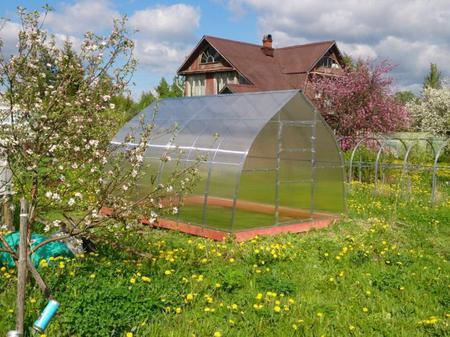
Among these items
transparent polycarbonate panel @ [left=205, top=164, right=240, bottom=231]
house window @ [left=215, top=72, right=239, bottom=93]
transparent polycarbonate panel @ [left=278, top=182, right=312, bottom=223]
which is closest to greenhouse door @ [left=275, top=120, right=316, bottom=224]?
transparent polycarbonate panel @ [left=278, top=182, right=312, bottom=223]

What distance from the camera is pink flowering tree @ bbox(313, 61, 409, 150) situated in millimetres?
26188

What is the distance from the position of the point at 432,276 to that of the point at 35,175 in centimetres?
544

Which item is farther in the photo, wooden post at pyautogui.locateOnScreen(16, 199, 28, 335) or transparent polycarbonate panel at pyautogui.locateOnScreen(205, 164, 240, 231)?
transparent polycarbonate panel at pyautogui.locateOnScreen(205, 164, 240, 231)

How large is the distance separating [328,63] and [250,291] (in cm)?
3263

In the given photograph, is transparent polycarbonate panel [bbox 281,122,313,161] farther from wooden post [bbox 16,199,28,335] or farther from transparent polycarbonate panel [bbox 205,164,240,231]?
wooden post [bbox 16,199,28,335]

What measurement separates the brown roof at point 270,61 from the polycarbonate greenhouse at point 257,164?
19781 millimetres

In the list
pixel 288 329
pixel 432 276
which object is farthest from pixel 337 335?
pixel 432 276

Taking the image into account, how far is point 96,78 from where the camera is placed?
5637 millimetres

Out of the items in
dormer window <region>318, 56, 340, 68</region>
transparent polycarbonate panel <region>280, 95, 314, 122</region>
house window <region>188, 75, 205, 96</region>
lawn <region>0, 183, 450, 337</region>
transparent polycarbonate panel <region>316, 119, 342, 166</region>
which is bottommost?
lawn <region>0, 183, 450, 337</region>

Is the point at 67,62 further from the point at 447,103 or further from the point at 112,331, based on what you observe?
the point at 447,103

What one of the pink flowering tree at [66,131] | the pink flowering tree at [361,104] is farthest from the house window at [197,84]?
the pink flowering tree at [66,131]

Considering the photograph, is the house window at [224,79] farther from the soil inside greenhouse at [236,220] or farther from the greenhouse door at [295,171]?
the soil inside greenhouse at [236,220]

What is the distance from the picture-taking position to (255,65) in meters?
33.9

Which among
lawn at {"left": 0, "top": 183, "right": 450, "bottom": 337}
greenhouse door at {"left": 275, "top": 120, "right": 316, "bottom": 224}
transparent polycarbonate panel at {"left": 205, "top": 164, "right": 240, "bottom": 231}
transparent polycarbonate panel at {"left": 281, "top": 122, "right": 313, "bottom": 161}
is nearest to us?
lawn at {"left": 0, "top": 183, "right": 450, "bottom": 337}
